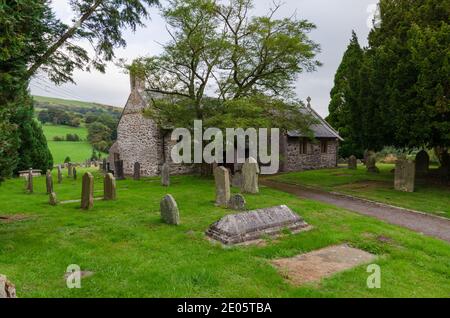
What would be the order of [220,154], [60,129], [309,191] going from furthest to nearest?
1. [60,129]
2. [220,154]
3. [309,191]

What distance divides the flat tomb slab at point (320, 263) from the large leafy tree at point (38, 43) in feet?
22.1

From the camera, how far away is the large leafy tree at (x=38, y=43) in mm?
7172

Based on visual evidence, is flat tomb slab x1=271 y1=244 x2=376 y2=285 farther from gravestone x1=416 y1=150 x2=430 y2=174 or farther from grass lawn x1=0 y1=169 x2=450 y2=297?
gravestone x1=416 y1=150 x2=430 y2=174

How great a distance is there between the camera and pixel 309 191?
16.7 m

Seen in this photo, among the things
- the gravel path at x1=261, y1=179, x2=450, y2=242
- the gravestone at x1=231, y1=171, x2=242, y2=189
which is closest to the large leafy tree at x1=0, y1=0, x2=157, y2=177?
the gravestone at x1=231, y1=171, x2=242, y2=189

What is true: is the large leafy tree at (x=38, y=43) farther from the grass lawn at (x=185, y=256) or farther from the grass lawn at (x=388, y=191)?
the grass lawn at (x=388, y=191)

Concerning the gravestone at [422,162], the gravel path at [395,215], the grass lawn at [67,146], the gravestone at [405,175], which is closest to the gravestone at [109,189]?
the gravel path at [395,215]

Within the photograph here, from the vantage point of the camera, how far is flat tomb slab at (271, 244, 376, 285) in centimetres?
570

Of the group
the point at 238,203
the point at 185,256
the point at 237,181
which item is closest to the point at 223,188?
the point at 238,203

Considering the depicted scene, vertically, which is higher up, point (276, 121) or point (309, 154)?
point (276, 121)
